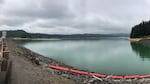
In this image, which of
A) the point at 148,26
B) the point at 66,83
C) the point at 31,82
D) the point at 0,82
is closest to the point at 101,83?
the point at 66,83

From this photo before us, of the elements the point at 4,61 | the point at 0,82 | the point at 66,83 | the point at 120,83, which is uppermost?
the point at 4,61

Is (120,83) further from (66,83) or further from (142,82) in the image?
(66,83)

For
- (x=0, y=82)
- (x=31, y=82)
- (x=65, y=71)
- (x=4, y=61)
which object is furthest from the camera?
(x=65, y=71)

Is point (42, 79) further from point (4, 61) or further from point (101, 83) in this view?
point (101, 83)

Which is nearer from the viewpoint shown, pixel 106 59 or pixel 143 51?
pixel 106 59

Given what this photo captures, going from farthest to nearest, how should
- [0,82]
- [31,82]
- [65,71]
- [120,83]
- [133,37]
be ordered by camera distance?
[133,37] < [65,71] < [120,83] < [31,82] < [0,82]

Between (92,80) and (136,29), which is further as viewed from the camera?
(136,29)

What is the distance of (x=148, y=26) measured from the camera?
4818 inches

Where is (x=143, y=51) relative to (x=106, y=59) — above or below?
below

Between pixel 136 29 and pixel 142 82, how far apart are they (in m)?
114

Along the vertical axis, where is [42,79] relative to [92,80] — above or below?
above

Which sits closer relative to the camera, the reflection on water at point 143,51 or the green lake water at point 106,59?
the green lake water at point 106,59

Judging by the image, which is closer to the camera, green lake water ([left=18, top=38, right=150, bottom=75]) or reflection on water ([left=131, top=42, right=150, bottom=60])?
green lake water ([left=18, top=38, right=150, bottom=75])

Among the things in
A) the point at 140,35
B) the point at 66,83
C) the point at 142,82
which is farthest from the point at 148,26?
the point at 66,83
